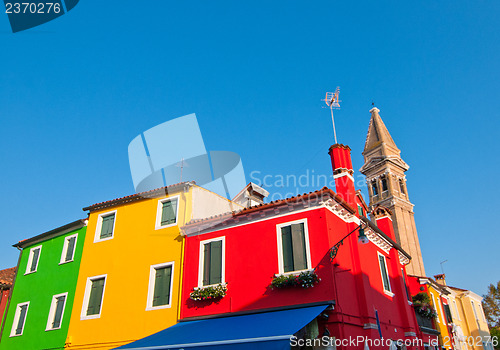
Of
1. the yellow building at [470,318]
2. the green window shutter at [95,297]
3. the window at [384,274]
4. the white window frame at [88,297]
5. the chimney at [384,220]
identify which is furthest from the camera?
the yellow building at [470,318]

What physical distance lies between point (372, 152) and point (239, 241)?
177 ft

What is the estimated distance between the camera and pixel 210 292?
14.6m

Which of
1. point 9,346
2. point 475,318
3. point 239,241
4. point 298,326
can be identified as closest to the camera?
point 298,326

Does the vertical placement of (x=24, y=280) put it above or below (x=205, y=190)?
below

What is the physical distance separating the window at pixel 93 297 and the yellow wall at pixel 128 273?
→ 241mm

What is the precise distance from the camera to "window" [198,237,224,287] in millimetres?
15188

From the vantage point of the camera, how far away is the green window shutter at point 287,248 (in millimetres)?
13688

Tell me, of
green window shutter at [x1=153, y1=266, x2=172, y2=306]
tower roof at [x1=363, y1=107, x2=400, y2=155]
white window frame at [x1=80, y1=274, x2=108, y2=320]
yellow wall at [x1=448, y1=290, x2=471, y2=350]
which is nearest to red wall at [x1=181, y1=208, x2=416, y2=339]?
green window shutter at [x1=153, y1=266, x2=172, y2=306]

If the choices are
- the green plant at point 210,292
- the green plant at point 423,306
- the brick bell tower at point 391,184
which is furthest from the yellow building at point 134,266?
the brick bell tower at point 391,184

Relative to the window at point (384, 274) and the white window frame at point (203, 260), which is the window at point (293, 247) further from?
the window at point (384, 274)

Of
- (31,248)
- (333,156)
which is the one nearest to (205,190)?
(333,156)

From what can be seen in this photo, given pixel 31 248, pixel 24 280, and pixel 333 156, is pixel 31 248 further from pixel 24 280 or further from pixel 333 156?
pixel 333 156

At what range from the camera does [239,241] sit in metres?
15.2

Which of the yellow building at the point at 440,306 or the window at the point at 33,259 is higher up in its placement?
the window at the point at 33,259
